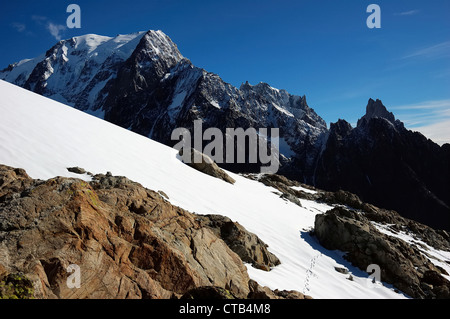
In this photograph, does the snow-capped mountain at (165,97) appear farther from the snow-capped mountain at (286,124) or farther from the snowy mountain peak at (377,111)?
the snowy mountain peak at (377,111)

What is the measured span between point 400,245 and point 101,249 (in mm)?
18784

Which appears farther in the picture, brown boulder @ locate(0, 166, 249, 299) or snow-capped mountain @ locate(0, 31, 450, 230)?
snow-capped mountain @ locate(0, 31, 450, 230)

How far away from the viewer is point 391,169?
10288cm

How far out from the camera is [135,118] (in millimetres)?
142750

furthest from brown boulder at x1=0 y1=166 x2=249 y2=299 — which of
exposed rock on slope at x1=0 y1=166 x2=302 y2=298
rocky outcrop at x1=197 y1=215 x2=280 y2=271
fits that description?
rocky outcrop at x1=197 y1=215 x2=280 y2=271

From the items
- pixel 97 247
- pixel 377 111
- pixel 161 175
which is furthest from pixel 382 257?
pixel 377 111

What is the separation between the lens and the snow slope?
9.59 meters

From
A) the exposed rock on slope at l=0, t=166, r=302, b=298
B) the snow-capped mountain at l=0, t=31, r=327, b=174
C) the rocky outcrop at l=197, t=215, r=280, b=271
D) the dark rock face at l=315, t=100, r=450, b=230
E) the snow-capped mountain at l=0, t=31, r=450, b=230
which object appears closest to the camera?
the exposed rock on slope at l=0, t=166, r=302, b=298

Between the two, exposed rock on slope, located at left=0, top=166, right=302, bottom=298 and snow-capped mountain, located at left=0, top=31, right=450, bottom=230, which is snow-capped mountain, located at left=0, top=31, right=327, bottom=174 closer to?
snow-capped mountain, located at left=0, top=31, right=450, bottom=230

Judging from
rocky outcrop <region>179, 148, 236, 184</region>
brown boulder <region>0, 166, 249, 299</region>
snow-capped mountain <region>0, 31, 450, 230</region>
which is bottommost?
brown boulder <region>0, 166, 249, 299</region>

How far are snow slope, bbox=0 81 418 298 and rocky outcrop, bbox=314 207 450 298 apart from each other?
754 millimetres

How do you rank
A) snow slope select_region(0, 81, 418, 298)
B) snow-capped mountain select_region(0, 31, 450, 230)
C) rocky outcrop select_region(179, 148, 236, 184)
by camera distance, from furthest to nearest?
snow-capped mountain select_region(0, 31, 450, 230) → rocky outcrop select_region(179, 148, 236, 184) → snow slope select_region(0, 81, 418, 298)

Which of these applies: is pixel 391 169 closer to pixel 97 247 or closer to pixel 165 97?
pixel 165 97

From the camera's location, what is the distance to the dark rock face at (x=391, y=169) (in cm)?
9156
